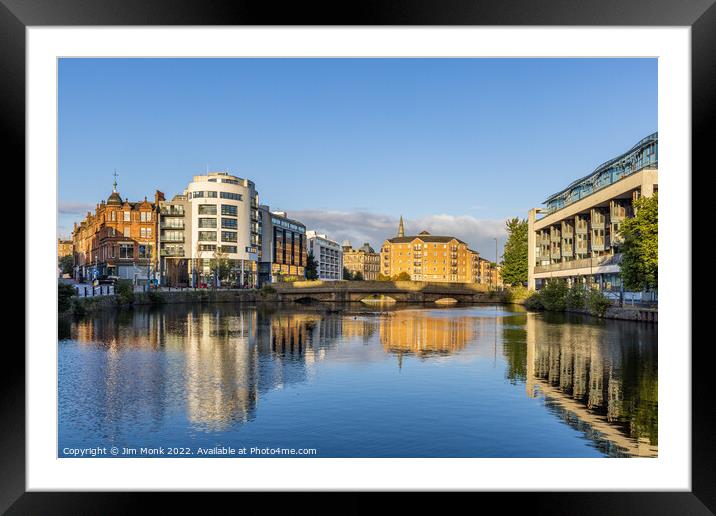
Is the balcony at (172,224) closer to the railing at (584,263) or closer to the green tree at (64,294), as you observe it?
the green tree at (64,294)

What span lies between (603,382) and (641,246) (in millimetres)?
19070

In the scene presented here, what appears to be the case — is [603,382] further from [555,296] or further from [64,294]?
[555,296]

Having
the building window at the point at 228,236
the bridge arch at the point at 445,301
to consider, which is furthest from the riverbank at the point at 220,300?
the building window at the point at 228,236

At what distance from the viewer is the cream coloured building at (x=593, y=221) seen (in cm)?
4998

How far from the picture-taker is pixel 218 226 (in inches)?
3664

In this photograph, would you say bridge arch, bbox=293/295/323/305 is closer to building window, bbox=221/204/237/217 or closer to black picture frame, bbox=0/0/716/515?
building window, bbox=221/204/237/217

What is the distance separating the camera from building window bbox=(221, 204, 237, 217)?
3691 inches

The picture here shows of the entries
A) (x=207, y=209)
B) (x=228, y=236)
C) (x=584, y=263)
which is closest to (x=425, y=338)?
(x=584, y=263)

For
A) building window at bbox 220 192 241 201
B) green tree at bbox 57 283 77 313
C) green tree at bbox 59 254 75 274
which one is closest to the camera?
green tree at bbox 57 283 77 313

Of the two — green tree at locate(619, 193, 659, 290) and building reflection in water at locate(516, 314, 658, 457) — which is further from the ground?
green tree at locate(619, 193, 659, 290)

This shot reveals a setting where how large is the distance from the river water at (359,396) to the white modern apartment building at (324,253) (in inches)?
5456

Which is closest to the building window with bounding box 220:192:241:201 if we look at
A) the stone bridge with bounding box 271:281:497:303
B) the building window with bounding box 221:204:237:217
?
the building window with bounding box 221:204:237:217

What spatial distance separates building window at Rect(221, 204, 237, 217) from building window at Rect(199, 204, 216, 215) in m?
1.46
